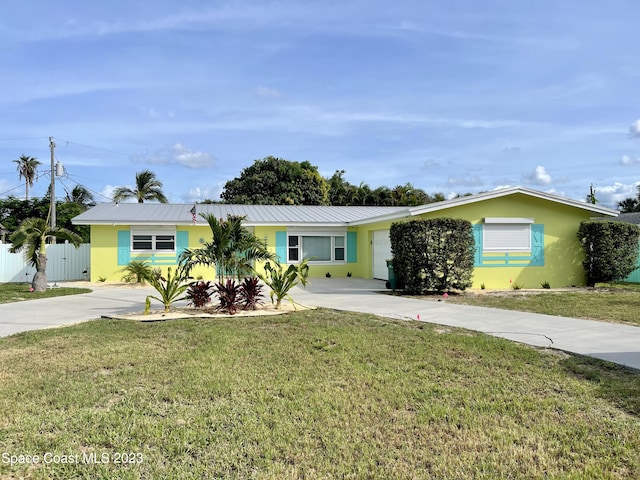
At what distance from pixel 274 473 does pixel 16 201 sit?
38.8 metres

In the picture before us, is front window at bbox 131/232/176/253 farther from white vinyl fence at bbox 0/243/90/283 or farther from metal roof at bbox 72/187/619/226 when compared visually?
white vinyl fence at bbox 0/243/90/283

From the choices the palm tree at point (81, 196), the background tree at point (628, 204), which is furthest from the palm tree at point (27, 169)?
the background tree at point (628, 204)

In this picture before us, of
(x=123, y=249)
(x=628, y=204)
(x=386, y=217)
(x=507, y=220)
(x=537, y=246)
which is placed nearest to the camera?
(x=507, y=220)

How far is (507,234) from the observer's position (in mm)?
16453

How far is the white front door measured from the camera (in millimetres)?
19289

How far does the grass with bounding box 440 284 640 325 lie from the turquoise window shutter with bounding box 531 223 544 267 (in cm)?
208

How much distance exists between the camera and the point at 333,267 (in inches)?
876

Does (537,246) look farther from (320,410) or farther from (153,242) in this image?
(153,242)

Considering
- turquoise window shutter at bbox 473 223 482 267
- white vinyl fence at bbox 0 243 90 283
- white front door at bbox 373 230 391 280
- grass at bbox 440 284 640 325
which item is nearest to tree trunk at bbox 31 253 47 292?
white vinyl fence at bbox 0 243 90 283

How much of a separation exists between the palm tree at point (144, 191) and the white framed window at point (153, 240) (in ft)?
50.7

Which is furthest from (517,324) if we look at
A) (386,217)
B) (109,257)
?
(109,257)

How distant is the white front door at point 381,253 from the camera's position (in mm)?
19289

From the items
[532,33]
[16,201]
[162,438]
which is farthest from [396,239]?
[16,201]

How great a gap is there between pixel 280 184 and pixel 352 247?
15968 mm
